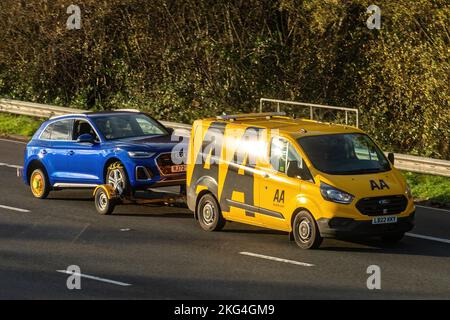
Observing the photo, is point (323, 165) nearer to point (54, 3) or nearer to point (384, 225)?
point (384, 225)

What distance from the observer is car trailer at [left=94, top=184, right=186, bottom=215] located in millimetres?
20777

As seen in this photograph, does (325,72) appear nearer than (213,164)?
No

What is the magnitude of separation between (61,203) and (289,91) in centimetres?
1063

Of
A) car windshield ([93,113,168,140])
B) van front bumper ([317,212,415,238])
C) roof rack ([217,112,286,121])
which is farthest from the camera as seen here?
car windshield ([93,113,168,140])

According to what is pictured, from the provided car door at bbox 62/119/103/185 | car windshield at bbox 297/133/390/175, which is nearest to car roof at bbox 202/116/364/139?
car windshield at bbox 297/133/390/175

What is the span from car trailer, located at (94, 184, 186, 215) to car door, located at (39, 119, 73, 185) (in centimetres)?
135

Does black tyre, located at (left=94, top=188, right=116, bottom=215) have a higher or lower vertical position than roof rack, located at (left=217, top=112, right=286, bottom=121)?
lower

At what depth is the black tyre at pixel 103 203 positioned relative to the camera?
68.6ft

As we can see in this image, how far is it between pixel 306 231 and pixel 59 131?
674 centimetres

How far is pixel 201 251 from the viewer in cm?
1788

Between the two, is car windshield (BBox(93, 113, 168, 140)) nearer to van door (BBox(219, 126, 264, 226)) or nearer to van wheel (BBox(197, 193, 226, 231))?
van wheel (BBox(197, 193, 226, 231))

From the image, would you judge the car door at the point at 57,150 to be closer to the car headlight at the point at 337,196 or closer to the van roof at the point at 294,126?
the van roof at the point at 294,126
